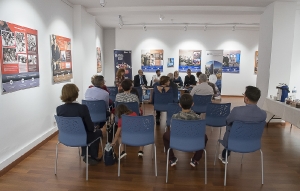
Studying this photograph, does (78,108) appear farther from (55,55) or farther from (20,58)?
(55,55)

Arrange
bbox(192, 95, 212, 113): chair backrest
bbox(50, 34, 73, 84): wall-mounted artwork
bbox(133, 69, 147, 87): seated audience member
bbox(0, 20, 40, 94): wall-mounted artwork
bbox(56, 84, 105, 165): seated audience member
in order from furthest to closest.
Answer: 1. bbox(133, 69, 147, 87): seated audience member
2. bbox(192, 95, 212, 113): chair backrest
3. bbox(50, 34, 73, 84): wall-mounted artwork
4. bbox(0, 20, 40, 94): wall-mounted artwork
5. bbox(56, 84, 105, 165): seated audience member

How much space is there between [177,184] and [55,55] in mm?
3838

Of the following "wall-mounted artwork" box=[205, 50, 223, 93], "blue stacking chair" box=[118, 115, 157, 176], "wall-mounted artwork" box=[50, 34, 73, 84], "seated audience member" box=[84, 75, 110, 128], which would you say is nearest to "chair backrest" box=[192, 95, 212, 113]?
"seated audience member" box=[84, 75, 110, 128]

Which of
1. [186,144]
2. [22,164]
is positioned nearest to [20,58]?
[22,164]

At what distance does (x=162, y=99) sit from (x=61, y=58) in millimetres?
2599

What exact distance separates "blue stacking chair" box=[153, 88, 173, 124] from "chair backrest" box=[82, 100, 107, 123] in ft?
5.29

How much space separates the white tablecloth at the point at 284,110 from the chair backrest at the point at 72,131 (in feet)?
12.8

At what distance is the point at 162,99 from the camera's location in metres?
5.59

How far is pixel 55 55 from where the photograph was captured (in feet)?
17.0

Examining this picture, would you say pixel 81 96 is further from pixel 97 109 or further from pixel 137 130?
pixel 137 130

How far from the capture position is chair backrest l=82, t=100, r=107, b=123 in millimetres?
4254

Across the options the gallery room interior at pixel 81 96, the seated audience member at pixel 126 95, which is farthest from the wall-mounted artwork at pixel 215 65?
the seated audience member at pixel 126 95

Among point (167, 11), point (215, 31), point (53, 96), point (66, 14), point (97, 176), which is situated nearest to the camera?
point (97, 176)

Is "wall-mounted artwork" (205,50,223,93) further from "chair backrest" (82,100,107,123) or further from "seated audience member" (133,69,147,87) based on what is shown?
"chair backrest" (82,100,107,123)
